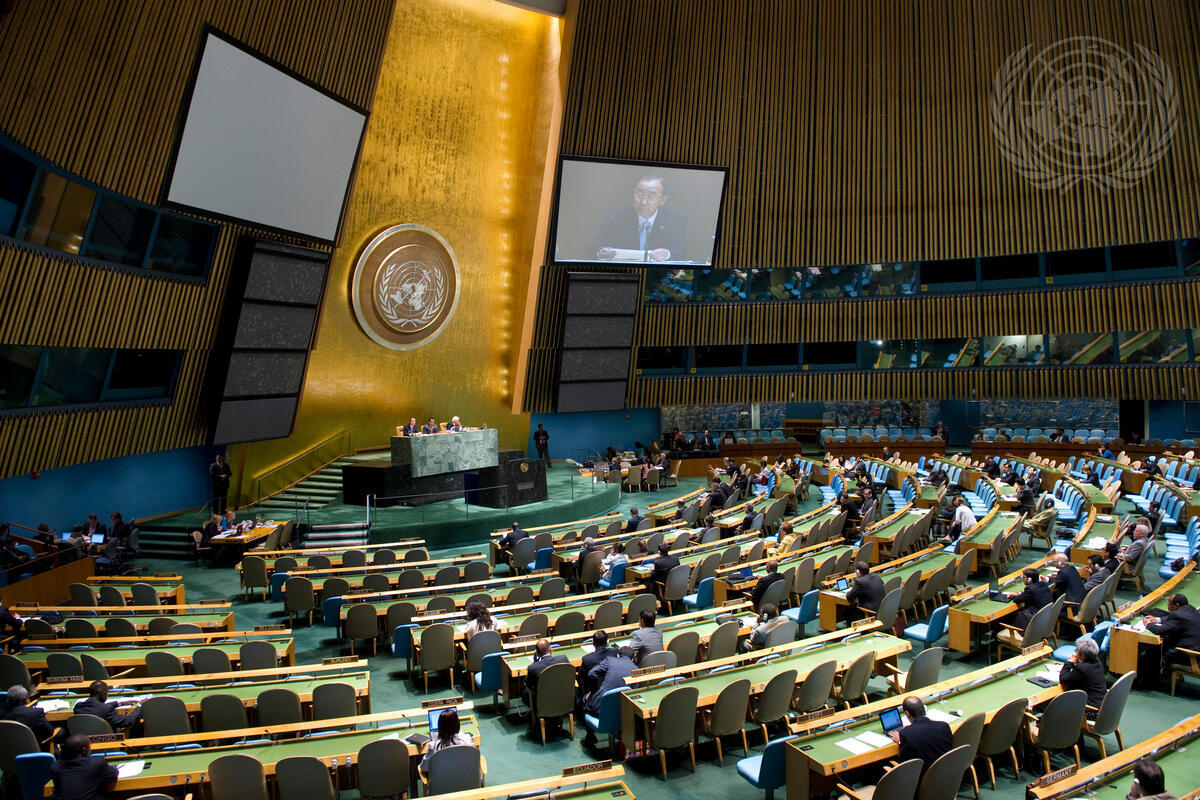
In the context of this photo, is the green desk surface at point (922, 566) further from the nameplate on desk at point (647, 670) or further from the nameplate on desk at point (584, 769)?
the nameplate on desk at point (584, 769)

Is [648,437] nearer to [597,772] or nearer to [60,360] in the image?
[60,360]

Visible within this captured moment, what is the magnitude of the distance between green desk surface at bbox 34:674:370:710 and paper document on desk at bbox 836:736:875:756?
3793 mm

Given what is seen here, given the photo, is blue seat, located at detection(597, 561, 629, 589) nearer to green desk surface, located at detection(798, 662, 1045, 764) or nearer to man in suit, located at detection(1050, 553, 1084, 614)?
man in suit, located at detection(1050, 553, 1084, 614)

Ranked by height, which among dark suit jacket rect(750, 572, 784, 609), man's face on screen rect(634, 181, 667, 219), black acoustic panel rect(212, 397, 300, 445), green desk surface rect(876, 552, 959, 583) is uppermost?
man's face on screen rect(634, 181, 667, 219)

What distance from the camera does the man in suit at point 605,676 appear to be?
6691 mm

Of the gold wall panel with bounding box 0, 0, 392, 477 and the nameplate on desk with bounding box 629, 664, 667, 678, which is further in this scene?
the gold wall panel with bounding box 0, 0, 392, 477

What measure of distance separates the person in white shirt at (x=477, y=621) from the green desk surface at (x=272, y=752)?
7.33ft

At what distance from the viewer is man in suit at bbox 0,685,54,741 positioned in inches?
229

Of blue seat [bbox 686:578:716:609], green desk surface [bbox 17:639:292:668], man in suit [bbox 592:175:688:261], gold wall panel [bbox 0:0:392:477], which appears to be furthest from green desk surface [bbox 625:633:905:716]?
man in suit [bbox 592:175:688:261]

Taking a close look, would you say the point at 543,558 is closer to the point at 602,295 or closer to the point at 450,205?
the point at 602,295

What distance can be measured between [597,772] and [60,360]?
40.0 ft

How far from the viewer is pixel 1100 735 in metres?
6.19

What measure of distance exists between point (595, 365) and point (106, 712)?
1694cm

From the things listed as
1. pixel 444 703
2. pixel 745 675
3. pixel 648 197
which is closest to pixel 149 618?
pixel 444 703
